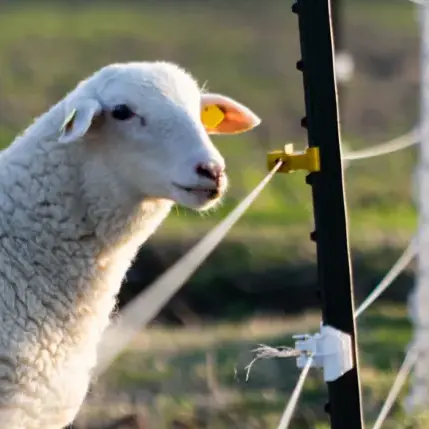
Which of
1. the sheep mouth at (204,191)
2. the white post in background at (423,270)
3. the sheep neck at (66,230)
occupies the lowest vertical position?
the white post in background at (423,270)

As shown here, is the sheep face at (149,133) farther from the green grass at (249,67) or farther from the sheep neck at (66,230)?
the green grass at (249,67)

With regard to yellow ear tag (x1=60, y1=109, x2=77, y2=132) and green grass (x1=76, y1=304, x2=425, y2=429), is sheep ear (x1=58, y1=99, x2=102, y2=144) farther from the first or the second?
green grass (x1=76, y1=304, x2=425, y2=429)

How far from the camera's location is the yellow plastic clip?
3.79 meters

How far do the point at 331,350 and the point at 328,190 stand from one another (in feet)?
1.42

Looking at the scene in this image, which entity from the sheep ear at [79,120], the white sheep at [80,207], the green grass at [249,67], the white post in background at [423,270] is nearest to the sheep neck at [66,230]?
the white sheep at [80,207]

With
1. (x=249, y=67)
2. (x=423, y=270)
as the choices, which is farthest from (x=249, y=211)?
(x=249, y=67)

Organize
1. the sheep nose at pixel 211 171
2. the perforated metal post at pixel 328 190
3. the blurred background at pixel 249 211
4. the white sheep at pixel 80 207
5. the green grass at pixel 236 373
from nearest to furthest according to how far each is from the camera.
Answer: the perforated metal post at pixel 328 190
the sheep nose at pixel 211 171
the white sheep at pixel 80 207
the green grass at pixel 236 373
the blurred background at pixel 249 211

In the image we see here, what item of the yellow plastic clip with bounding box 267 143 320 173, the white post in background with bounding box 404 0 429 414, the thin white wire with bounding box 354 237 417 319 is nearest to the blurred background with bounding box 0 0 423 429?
the white post in background with bounding box 404 0 429 414

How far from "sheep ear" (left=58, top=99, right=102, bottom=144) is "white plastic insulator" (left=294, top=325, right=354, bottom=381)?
864 millimetres

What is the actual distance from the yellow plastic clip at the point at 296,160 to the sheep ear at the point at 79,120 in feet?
1.88

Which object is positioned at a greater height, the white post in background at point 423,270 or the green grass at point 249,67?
the white post in background at point 423,270

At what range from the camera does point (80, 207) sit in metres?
4.28

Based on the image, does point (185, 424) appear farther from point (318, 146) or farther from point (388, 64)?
point (388, 64)

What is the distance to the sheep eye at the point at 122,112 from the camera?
4.21 m
